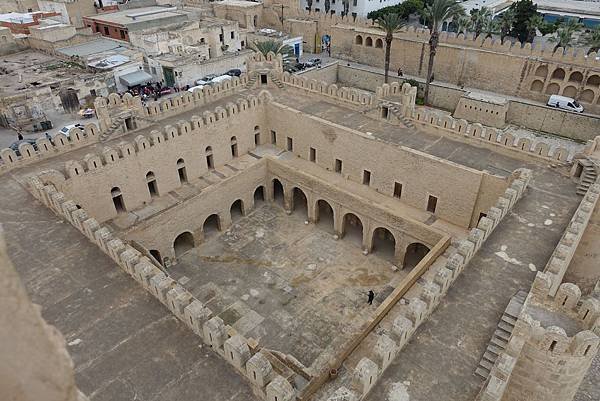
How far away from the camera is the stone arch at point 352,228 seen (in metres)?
27.2

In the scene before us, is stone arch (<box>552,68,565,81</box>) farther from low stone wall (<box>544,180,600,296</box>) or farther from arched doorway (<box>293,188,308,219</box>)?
arched doorway (<box>293,188,308,219</box>)

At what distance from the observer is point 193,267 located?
25391 mm

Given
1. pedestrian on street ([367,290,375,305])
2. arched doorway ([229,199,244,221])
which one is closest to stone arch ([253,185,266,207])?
arched doorway ([229,199,244,221])

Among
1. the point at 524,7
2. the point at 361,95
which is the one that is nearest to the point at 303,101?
the point at 361,95

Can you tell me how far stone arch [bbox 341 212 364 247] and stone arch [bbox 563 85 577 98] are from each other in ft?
87.3

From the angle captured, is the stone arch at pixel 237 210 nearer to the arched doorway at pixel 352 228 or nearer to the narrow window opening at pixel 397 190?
the arched doorway at pixel 352 228

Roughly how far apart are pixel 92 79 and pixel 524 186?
118ft

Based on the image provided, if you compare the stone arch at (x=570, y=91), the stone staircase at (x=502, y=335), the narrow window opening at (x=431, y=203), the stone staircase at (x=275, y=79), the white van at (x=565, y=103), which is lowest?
the narrow window opening at (x=431, y=203)

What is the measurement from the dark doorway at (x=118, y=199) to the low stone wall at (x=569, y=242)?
818 inches

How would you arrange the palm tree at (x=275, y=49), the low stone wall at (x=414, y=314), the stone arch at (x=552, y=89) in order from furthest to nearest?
the stone arch at (x=552, y=89)
the palm tree at (x=275, y=49)
the low stone wall at (x=414, y=314)

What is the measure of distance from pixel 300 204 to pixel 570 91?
94.1 ft

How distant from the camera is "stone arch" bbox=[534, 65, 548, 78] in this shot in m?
40.0

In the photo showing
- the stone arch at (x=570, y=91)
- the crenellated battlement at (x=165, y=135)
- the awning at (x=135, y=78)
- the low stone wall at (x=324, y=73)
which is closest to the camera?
the crenellated battlement at (x=165, y=135)

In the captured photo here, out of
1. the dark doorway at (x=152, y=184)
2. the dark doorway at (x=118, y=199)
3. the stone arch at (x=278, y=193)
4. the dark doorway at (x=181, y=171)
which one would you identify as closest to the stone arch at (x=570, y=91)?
the stone arch at (x=278, y=193)
